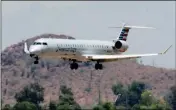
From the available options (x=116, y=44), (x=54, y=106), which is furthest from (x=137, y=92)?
(x=116, y=44)

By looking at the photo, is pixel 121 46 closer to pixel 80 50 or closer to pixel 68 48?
pixel 80 50

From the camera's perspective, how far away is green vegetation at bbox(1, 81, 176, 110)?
360ft

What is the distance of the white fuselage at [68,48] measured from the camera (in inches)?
3417

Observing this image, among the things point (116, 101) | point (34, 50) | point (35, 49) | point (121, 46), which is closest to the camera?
point (34, 50)

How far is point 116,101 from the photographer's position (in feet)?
575

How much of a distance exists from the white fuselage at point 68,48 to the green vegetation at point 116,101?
7896mm

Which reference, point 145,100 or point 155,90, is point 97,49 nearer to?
point 145,100

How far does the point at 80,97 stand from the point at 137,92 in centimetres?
2389

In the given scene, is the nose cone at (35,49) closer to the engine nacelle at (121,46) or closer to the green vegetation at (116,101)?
the engine nacelle at (121,46)

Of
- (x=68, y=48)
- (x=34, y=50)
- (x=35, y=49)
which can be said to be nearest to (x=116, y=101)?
(x=68, y=48)

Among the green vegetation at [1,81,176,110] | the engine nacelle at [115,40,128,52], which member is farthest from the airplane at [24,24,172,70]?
the green vegetation at [1,81,176,110]

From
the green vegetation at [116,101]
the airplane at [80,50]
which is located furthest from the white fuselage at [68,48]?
the green vegetation at [116,101]

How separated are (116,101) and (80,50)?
277ft

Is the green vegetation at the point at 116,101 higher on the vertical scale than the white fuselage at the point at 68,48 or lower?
lower
